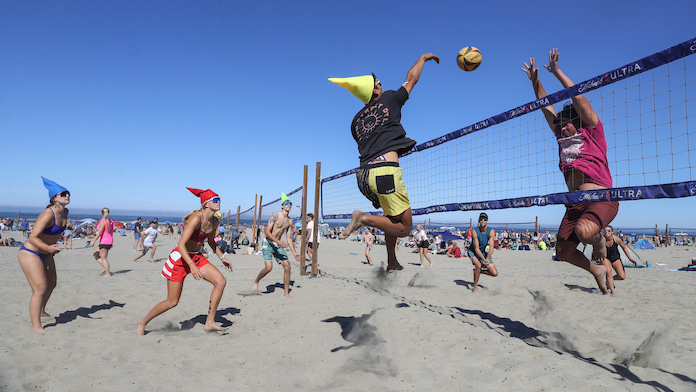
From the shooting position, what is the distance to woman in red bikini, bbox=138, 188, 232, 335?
4.03m

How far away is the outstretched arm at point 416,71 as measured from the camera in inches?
117

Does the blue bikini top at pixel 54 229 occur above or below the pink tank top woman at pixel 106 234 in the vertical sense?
above

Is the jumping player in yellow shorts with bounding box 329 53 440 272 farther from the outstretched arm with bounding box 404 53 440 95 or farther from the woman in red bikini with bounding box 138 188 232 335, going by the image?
the woman in red bikini with bounding box 138 188 232 335

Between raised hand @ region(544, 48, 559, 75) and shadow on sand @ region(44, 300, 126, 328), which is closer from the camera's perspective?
raised hand @ region(544, 48, 559, 75)

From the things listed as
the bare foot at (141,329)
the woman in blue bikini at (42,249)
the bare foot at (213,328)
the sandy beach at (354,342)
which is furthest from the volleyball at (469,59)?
the woman in blue bikini at (42,249)

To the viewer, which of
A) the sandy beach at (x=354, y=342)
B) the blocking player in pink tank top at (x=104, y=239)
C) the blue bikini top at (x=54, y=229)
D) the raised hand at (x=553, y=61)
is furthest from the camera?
the blocking player in pink tank top at (x=104, y=239)

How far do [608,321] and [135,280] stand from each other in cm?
833

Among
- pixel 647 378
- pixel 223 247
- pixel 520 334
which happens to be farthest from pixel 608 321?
pixel 223 247

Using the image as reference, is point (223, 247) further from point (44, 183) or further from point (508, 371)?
point (508, 371)

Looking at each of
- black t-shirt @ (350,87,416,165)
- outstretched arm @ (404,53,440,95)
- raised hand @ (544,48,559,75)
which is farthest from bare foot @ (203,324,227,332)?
raised hand @ (544,48,559,75)

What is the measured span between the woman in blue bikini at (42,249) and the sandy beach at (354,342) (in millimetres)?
327

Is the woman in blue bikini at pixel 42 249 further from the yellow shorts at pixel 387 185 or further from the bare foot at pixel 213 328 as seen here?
the yellow shorts at pixel 387 185

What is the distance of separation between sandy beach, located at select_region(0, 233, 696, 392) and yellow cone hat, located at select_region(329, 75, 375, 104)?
1.96 metres

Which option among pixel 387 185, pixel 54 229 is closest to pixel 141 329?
pixel 54 229
